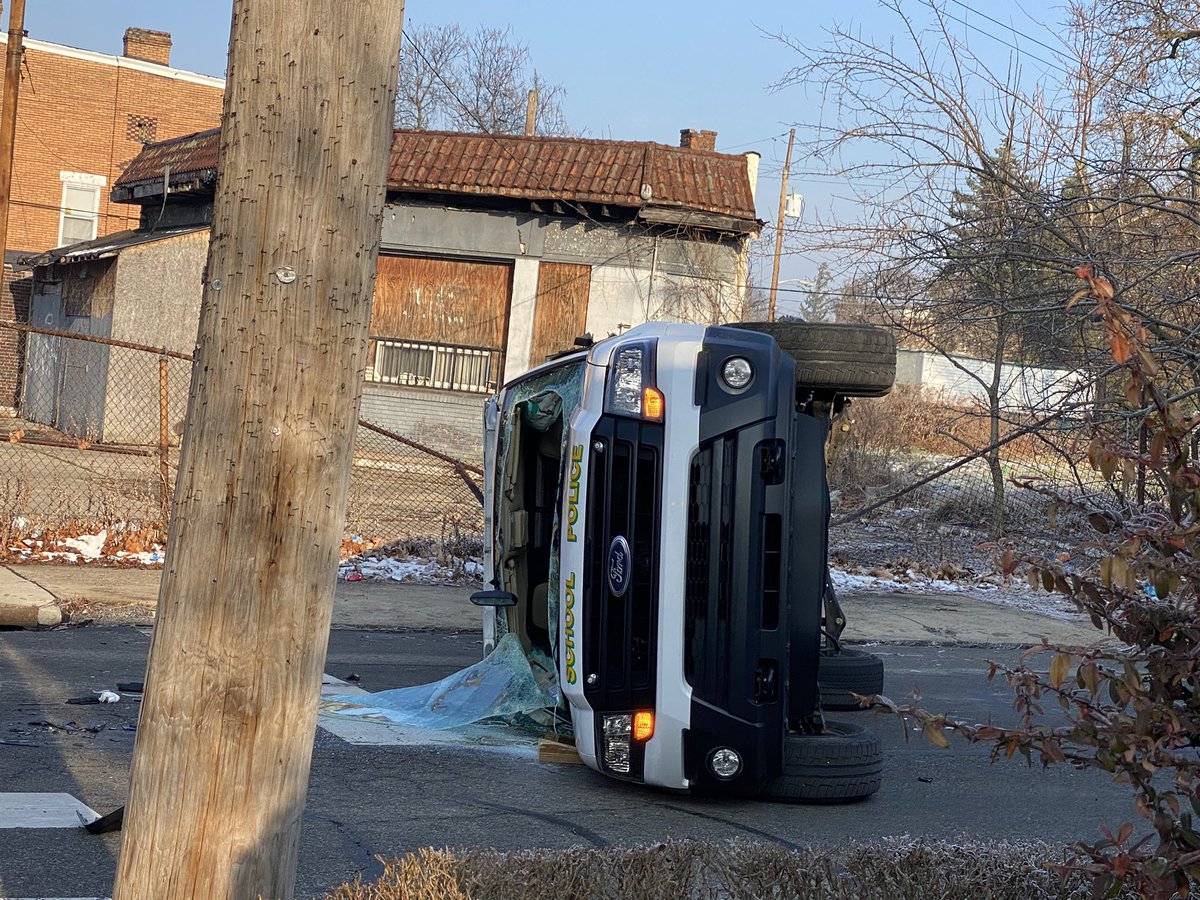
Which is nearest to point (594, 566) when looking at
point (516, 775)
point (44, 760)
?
point (516, 775)

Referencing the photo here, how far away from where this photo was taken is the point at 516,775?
6184 millimetres

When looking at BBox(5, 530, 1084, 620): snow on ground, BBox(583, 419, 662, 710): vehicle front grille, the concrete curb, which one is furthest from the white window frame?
BBox(583, 419, 662, 710): vehicle front grille

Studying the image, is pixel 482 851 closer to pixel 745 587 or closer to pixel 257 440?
pixel 257 440

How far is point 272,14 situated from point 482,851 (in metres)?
2.17

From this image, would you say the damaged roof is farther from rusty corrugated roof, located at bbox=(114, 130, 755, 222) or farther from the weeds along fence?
rusty corrugated roof, located at bbox=(114, 130, 755, 222)

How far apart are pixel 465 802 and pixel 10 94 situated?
589 inches

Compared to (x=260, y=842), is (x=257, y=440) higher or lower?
higher

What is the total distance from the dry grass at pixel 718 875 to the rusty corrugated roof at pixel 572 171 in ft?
54.5

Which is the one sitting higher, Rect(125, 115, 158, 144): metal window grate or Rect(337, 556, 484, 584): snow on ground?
Rect(125, 115, 158, 144): metal window grate

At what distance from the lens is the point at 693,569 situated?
18.4 ft

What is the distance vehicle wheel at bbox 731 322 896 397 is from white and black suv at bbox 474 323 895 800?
22.0 inches

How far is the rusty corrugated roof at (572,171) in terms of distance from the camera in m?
19.8


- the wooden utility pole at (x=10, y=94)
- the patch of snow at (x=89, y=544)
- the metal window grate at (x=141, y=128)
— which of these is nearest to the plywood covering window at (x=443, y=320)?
the wooden utility pole at (x=10, y=94)

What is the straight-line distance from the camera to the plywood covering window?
20391 millimetres
